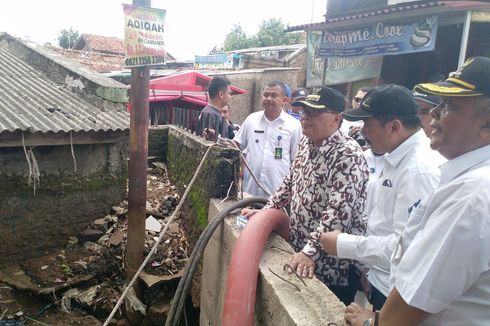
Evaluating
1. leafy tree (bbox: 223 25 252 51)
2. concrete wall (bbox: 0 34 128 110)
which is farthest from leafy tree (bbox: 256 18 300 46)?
concrete wall (bbox: 0 34 128 110)

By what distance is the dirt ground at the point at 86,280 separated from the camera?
4.22 m

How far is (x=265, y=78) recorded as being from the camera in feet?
44.1

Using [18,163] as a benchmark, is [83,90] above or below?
above

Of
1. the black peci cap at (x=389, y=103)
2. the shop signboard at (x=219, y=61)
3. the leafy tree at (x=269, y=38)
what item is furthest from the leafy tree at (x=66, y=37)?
the black peci cap at (x=389, y=103)

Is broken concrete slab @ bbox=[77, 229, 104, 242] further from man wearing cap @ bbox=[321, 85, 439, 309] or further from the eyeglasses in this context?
man wearing cap @ bbox=[321, 85, 439, 309]

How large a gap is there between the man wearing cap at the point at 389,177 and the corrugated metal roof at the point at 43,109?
12.5 feet

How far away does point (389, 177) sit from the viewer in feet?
7.00

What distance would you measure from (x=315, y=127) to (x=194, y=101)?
288 inches

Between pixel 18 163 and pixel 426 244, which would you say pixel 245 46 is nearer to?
pixel 18 163

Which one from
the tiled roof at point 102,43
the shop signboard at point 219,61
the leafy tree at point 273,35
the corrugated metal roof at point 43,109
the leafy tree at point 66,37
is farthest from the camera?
the leafy tree at point 66,37

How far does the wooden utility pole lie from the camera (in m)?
3.93

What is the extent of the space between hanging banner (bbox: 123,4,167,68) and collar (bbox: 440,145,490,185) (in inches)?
122

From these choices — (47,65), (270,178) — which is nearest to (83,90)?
(47,65)

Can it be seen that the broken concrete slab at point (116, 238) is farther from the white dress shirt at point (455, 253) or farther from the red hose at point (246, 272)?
the white dress shirt at point (455, 253)
